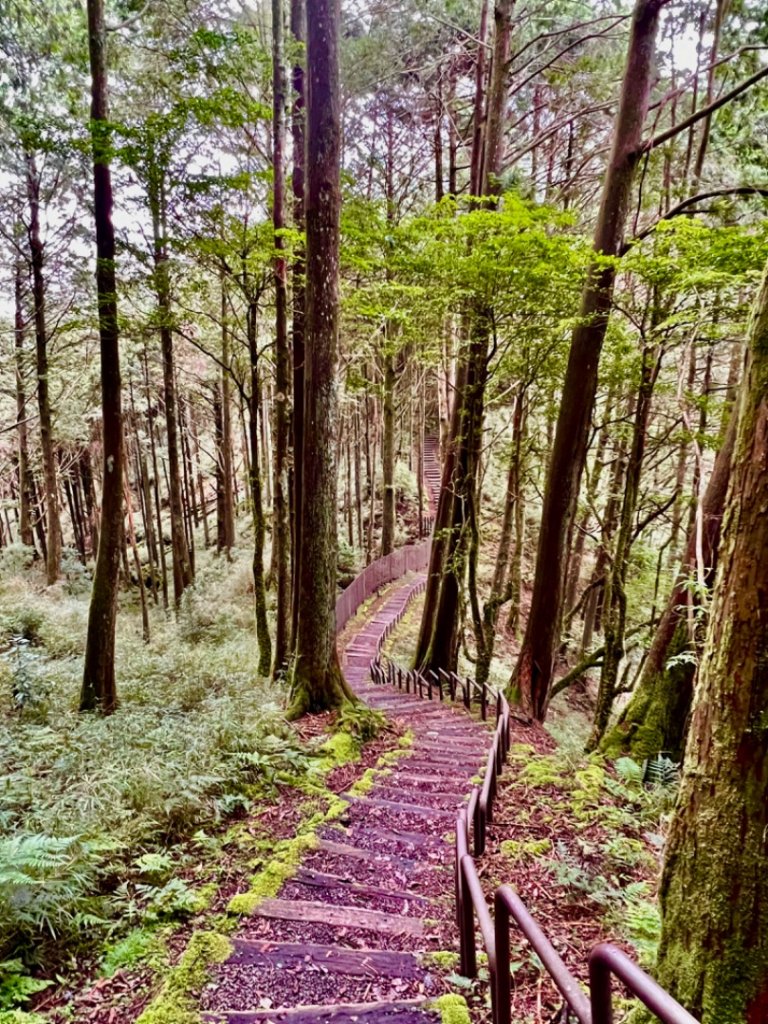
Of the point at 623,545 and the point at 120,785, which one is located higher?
the point at 623,545

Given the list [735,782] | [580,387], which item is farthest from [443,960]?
[580,387]

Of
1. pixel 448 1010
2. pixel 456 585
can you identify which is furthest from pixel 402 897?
pixel 456 585

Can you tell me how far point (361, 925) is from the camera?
3.53m

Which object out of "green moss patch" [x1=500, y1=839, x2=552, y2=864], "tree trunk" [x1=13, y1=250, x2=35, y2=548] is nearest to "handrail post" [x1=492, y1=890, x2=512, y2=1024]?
"green moss patch" [x1=500, y1=839, x2=552, y2=864]

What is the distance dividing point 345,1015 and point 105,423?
777cm

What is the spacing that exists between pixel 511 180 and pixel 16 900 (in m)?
13.4

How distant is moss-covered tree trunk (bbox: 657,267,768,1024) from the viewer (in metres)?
2.03

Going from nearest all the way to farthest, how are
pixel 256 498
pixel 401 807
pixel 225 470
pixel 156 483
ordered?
A: pixel 401 807, pixel 256 498, pixel 156 483, pixel 225 470

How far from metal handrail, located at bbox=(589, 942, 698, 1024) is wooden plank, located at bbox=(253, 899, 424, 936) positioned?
2.19 m

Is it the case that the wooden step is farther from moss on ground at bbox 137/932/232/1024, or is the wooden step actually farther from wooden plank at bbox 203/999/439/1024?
wooden plank at bbox 203/999/439/1024

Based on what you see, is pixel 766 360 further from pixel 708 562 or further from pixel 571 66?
pixel 571 66

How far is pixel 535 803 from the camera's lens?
5.31 metres

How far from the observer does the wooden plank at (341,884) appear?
390 centimetres

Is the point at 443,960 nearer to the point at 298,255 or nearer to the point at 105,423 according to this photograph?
the point at 105,423
